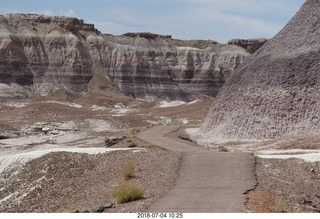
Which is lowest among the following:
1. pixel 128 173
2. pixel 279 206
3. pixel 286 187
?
pixel 128 173

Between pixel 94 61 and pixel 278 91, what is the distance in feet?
289

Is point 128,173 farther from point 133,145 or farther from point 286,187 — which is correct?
point 133,145

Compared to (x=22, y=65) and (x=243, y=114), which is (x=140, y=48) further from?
(x=243, y=114)

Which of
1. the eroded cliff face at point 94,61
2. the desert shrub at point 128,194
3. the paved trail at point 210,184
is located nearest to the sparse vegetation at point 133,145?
the paved trail at point 210,184

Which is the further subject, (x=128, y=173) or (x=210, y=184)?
(x=128, y=173)

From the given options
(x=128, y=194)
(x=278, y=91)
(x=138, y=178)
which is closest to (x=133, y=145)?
(x=278, y=91)

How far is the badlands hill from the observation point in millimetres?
31516

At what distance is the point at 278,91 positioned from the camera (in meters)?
32.8

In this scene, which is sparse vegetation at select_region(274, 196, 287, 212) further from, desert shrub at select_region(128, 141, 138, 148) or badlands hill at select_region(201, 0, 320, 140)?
desert shrub at select_region(128, 141, 138, 148)

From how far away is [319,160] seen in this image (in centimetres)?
2167

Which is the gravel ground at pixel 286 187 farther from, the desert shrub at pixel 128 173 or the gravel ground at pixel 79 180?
the desert shrub at pixel 128 173

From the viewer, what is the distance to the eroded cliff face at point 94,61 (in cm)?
10731

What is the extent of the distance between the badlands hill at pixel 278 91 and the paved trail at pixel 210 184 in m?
9.48

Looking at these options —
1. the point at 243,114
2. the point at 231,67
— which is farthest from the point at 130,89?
the point at 243,114
